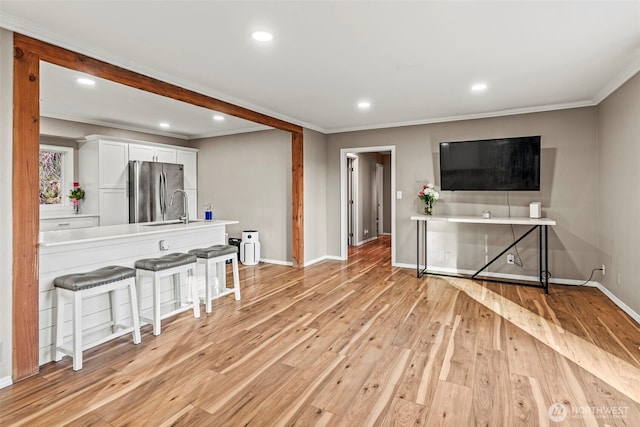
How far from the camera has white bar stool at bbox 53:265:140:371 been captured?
246 cm

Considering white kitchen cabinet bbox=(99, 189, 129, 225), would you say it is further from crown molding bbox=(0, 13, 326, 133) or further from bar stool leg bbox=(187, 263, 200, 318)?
crown molding bbox=(0, 13, 326, 133)

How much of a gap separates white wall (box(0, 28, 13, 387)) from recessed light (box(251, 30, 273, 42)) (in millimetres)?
1653

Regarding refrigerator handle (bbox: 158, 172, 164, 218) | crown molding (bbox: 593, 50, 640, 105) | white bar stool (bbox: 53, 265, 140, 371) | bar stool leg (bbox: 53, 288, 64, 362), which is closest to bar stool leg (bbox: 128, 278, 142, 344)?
white bar stool (bbox: 53, 265, 140, 371)

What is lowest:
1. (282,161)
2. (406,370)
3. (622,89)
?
(406,370)

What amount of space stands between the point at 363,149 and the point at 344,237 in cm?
165

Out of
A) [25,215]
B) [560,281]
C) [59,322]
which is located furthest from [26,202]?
[560,281]

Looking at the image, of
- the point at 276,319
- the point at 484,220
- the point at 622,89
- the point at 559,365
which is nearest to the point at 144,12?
the point at 276,319

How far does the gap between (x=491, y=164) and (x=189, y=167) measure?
5429 millimetres

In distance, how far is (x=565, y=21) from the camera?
2426 millimetres

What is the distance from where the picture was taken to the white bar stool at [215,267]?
362 cm

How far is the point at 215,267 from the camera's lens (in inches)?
162

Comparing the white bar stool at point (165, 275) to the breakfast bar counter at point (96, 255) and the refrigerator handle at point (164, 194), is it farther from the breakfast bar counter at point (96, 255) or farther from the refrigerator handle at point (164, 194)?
the refrigerator handle at point (164, 194)

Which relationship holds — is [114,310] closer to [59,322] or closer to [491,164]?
[59,322]

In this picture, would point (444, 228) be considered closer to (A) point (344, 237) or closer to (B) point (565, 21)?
(A) point (344, 237)
